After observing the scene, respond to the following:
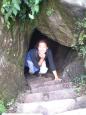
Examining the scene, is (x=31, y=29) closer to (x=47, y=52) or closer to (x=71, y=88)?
(x=47, y=52)

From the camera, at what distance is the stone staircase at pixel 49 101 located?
6.98m

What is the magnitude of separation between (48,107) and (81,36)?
5.87 ft

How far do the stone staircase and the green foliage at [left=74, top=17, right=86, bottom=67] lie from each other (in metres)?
0.85

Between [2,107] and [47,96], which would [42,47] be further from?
[2,107]

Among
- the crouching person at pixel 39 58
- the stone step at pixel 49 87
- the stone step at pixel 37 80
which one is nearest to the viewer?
the stone step at pixel 49 87

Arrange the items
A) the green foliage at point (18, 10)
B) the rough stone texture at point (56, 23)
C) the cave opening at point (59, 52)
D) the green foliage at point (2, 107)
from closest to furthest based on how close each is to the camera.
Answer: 1. the green foliage at point (18, 10)
2. the green foliage at point (2, 107)
3. the rough stone texture at point (56, 23)
4. the cave opening at point (59, 52)

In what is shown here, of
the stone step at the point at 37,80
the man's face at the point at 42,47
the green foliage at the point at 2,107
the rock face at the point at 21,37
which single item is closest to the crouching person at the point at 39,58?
the man's face at the point at 42,47

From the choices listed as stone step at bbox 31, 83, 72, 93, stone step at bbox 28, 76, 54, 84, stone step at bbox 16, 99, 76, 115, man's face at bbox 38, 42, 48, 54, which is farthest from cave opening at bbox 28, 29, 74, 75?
stone step at bbox 16, 99, 76, 115

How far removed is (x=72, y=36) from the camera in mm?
7895

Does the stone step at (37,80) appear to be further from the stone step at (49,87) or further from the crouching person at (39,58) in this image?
the stone step at (49,87)

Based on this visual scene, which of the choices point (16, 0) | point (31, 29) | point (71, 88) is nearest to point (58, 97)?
point (71, 88)

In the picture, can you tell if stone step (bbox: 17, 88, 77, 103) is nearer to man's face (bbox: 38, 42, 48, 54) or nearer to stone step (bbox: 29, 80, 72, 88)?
stone step (bbox: 29, 80, 72, 88)

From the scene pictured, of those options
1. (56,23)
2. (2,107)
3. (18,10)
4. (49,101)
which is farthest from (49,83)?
(18,10)

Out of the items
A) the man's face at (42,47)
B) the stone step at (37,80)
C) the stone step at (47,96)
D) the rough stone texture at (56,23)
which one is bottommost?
the stone step at (47,96)
